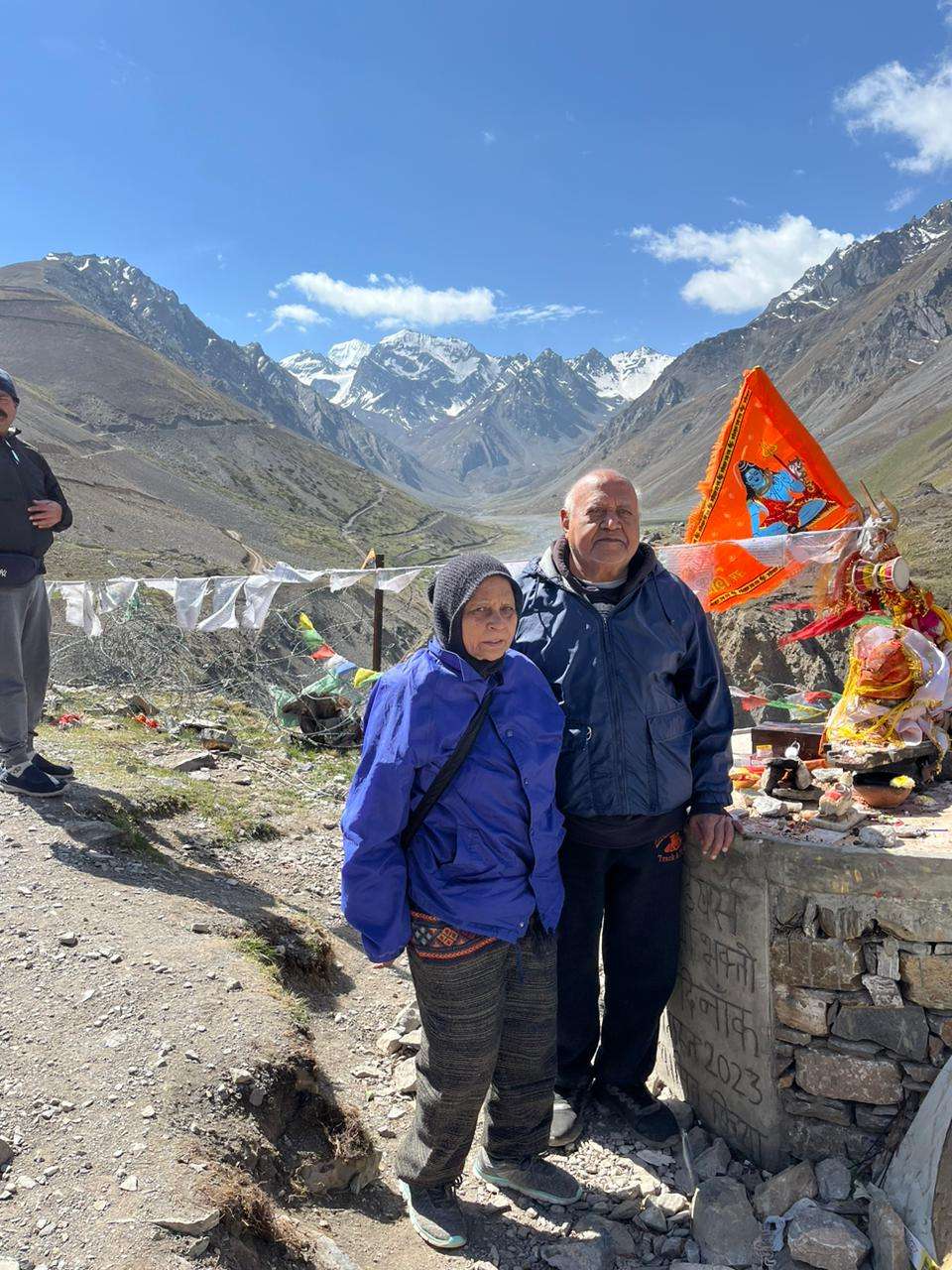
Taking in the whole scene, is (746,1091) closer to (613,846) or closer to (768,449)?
(613,846)

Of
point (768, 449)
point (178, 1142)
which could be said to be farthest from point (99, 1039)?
point (768, 449)

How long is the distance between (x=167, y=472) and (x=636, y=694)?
202 feet

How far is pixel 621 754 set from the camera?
2961 millimetres

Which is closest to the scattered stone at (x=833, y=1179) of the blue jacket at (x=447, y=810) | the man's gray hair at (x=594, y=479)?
the blue jacket at (x=447, y=810)

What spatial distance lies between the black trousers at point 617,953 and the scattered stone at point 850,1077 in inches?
21.8

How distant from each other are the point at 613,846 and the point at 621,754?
1.15ft

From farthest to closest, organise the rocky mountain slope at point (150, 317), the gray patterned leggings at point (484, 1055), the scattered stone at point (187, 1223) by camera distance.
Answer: the rocky mountain slope at point (150, 317), the gray patterned leggings at point (484, 1055), the scattered stone at point (187, 1223)

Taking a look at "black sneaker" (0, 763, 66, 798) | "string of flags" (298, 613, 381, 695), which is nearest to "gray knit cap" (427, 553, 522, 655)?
"black sneaker" (0, 763, 66, 798)

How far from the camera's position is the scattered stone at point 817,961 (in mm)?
3066

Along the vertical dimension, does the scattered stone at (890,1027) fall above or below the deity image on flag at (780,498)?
below

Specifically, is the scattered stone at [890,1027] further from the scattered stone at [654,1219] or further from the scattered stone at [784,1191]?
the scattered stone at [654,1219]

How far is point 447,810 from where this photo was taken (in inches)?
103

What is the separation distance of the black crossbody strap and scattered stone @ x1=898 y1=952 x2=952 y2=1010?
5.86 ft

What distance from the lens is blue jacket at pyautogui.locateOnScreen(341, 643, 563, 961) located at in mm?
2555
